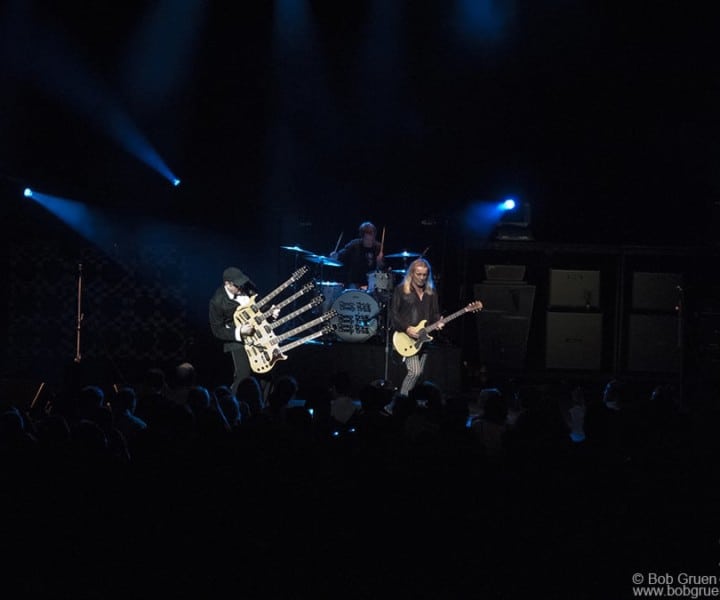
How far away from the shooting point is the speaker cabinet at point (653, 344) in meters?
12.5

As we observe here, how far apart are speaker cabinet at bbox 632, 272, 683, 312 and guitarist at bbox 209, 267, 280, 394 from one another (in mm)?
6064

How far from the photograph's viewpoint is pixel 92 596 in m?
3.56

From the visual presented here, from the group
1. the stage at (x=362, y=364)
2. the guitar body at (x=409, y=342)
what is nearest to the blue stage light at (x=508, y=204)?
the stage at (x=362, y=364)

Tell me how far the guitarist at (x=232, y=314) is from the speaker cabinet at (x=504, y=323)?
419cm

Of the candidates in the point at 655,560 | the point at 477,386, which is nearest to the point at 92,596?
Result: the point at 655,560

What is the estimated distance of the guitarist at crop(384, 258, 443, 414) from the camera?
10211mm

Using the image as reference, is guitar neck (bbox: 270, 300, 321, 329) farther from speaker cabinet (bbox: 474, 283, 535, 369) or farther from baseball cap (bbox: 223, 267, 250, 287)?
speaker cabinet (bbox: 474, 283, 535, 369)

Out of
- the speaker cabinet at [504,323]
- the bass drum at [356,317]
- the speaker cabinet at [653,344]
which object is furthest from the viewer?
the speaker cabinet at [504,323]

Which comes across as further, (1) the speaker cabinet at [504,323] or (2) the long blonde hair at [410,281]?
(1) the speaker cabinet at [504,323]

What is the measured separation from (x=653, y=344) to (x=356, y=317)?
470 centimetres

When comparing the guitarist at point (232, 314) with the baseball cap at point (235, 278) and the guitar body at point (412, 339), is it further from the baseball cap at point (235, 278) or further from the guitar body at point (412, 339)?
the guitar body at point (412, 339)

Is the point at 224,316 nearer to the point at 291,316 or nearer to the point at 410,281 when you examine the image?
the point at 291,316

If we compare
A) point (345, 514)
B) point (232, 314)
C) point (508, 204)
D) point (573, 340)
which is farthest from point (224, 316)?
point (345, 514)

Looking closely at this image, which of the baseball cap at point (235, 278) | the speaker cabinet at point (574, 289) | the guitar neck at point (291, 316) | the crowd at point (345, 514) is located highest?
the speaker cabinet at point (574, 289)
